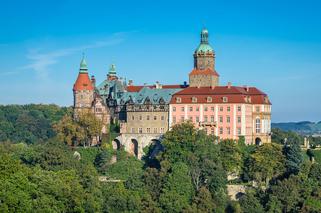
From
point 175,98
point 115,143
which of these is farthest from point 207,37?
point 115,143

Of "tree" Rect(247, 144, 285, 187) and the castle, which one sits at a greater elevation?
the castle

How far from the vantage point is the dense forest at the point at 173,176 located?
2852 inches

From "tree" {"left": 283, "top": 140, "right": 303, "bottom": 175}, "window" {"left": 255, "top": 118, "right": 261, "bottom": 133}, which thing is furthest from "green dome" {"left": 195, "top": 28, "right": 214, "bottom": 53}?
"tree" {"left": 283, "top": 140, "right": 303, "bottom": 175}

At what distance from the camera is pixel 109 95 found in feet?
325

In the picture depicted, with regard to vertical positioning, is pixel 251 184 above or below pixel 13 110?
below

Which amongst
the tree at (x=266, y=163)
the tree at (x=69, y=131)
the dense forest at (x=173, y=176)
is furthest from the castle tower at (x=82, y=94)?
the tree at (x=266, y=163)

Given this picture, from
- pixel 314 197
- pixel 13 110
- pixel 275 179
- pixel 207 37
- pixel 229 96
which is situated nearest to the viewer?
pixel 314 197

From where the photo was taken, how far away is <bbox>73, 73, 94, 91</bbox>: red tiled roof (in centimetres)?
9624

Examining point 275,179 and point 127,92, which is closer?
point 275,179

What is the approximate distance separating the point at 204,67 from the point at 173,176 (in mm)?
20589

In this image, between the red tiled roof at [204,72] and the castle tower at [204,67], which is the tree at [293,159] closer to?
the castle tower at [204,67]

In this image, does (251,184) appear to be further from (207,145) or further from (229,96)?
(229,96)

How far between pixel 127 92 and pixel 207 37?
483 inches

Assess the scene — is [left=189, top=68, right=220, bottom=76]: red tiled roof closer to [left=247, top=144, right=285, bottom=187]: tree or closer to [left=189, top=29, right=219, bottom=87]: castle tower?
[left=189, top=29, right=219, bottom=87]: castle tower
